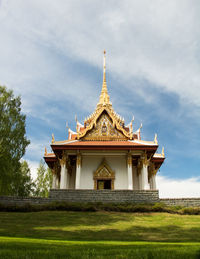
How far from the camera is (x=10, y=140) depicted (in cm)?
1855

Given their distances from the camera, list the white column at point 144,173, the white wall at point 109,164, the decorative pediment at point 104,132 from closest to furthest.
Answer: the white column at point 144,173 < the white wall at point 109,164 < the decorative pediment at point 104,132

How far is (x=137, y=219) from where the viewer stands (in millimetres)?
12016

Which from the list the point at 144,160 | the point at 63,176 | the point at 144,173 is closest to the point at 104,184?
the point at 144,173

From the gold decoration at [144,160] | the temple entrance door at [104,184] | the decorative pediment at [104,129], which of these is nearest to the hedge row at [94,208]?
the gold decoration at [144,160]

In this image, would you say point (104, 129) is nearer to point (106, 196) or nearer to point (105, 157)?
point (105, 157)

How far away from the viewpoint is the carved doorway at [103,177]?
20766mm

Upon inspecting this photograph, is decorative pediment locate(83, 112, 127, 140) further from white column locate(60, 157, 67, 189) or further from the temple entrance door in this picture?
the temple entrance door

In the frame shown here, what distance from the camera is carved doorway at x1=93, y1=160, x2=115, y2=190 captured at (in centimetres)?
2077

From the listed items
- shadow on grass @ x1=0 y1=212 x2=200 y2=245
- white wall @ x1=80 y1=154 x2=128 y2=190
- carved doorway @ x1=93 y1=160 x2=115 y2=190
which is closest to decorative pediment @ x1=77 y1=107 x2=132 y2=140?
white wall @ x1=80 y1=154 x2=128 y2=190

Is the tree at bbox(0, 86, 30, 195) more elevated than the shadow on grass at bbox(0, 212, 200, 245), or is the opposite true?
the tree at bbox(0, 86, 30, 195)

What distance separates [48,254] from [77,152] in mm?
15829

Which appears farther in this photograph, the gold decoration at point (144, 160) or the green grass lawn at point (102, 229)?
the gold decoration at point (144, 160)

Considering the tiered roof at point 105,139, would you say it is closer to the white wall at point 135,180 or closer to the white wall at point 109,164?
the white wall at point 109,164

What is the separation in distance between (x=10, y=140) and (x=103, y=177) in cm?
779
